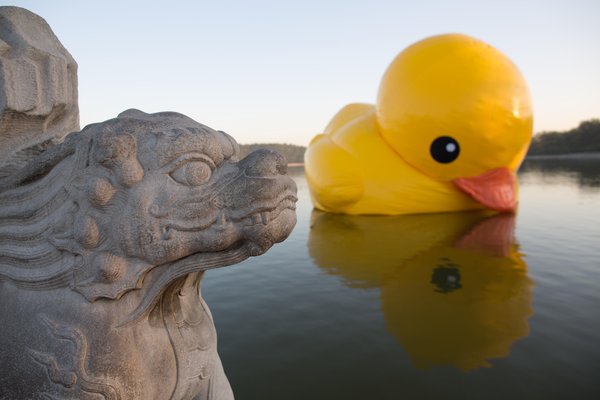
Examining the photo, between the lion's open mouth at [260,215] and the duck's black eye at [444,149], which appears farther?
the duck's black eye at [444,149]

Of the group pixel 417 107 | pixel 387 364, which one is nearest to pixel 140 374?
pixel 387 364

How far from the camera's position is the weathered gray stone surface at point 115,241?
42.4 inches

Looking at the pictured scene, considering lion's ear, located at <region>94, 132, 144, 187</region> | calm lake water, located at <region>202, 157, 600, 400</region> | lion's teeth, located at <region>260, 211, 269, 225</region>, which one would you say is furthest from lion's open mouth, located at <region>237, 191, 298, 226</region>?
calm lake water, located at <region>202, 157, 600, 400</region>

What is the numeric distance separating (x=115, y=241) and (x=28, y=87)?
0.83 m

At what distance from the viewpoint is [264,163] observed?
3.86 feet

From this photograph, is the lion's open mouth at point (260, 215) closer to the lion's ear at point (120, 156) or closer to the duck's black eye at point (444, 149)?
the lion's ear at point (120, 156)

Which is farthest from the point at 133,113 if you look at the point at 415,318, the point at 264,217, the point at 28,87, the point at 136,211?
the point at 415,318

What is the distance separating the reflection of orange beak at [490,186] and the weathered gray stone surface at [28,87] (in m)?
Result: 7.02

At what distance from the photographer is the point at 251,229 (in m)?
1.15

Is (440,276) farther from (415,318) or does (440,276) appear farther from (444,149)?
(444,149)

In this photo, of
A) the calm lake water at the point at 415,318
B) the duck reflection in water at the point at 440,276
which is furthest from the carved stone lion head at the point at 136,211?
the duck reflection in water at the point at 440,276

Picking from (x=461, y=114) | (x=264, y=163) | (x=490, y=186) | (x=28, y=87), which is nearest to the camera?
(x=264, y=163)

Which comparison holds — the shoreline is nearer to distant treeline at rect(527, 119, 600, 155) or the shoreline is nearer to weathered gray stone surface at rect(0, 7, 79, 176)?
distant treeline at rect(527, 119, 600, 155)

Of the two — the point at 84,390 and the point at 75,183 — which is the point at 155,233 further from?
the point at 84,390
